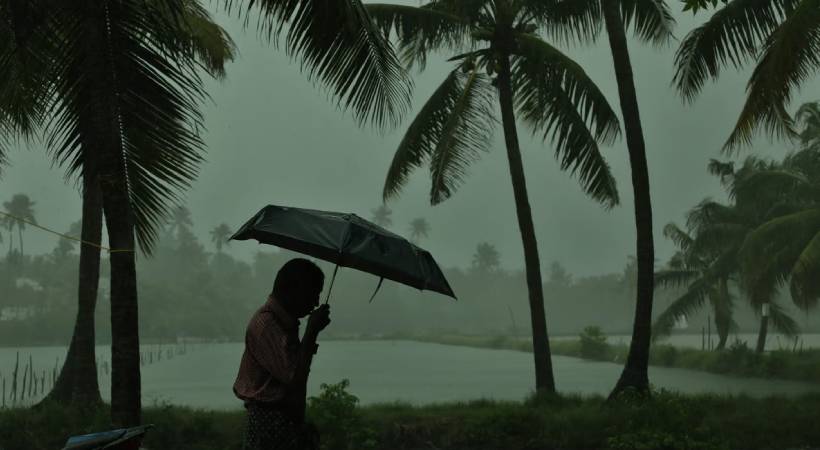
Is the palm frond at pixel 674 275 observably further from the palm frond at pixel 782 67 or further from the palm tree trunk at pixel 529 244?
the palm frond at pixel 782 67

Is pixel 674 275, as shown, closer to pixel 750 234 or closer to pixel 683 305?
pixel 683 305

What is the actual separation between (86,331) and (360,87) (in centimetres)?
751

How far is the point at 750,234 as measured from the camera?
71.9 feet

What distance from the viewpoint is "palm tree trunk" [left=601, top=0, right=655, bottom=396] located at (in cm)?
1077

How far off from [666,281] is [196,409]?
23.1 metres

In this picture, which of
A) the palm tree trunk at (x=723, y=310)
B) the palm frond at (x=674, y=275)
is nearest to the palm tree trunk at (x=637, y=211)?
the palm frond at (x=674, y=275)

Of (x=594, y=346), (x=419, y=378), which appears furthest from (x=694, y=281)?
(x=419, y=378)

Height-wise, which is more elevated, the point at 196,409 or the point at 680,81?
the point at 680,81

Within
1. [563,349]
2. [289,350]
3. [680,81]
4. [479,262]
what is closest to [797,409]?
[680,81]

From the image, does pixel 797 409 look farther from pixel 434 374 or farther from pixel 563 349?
pixel 563 349

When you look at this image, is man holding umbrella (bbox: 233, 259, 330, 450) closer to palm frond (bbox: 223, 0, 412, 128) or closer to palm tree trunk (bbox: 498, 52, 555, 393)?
palm frond (bbox: 223, 0, 412, 128)

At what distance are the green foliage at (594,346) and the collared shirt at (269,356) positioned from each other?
116ft

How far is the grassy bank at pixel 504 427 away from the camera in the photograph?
9.12 meters

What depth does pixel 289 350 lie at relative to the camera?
3359mm
